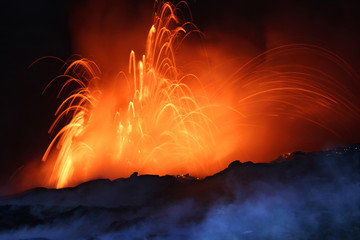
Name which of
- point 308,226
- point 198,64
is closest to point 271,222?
point 308,226

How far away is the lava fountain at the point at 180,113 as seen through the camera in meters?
18.8

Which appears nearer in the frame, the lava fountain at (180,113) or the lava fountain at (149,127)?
the lava fountain at (180,113)

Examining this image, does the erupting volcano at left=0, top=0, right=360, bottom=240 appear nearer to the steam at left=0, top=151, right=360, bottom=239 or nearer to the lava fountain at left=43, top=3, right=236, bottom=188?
the lava fountain at left=43, top=3, right=236, bottom=188

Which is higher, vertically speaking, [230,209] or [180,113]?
[180,113]

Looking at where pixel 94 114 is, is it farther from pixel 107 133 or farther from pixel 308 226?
pixel 308 226

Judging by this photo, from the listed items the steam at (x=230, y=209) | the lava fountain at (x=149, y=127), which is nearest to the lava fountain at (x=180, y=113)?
the lava fountain at (x=149, y=127)

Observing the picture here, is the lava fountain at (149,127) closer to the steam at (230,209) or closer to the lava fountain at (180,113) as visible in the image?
the lava fountain at (180,113)

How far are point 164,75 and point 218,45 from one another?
398cm

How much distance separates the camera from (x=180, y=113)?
2042 cm

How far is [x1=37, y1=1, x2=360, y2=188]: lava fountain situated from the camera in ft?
61.7

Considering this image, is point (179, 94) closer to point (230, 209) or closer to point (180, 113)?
point (180, 113)

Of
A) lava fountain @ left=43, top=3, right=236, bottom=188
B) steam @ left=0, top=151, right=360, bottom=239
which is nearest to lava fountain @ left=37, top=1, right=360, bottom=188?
lava fountain @ left=43, top=3, right=236, bottom=188

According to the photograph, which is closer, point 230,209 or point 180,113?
point 230,209

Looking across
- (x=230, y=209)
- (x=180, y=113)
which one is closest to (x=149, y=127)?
(x=180, y=113)
